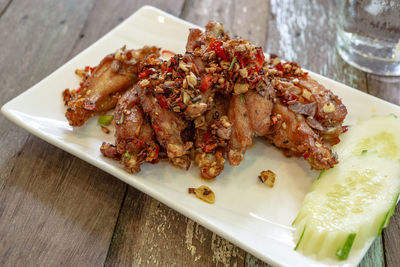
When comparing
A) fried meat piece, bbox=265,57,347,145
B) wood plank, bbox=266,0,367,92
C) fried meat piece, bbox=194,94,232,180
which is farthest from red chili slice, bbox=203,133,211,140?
wood plank, bbox=266,0,367,92

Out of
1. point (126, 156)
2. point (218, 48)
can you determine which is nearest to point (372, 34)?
point (218, 48)

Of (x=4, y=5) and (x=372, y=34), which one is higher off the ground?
(x=372, y=34)

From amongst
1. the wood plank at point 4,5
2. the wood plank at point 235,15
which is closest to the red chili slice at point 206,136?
the wood plank at point 235,15

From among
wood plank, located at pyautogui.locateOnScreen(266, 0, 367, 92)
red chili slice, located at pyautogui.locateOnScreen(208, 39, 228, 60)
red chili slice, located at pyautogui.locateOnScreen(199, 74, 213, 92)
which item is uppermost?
red chili slice, located at pyautogui.locateOnScreen(208, 39, 228, 60)

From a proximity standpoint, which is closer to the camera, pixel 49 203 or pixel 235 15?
pixel 49 203

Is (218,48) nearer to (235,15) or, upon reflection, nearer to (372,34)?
(372,34)

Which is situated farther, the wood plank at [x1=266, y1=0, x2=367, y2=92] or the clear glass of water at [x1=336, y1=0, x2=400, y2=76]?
the wood plank at [x1=266, y1=0, x2=367, y2=92]

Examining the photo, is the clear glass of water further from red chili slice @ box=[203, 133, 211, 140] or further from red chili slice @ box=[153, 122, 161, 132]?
red chili slice @ box=[153, 122, 161, 132]

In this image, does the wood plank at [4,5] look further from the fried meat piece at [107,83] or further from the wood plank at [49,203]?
the fried meat piece at [107,83]
